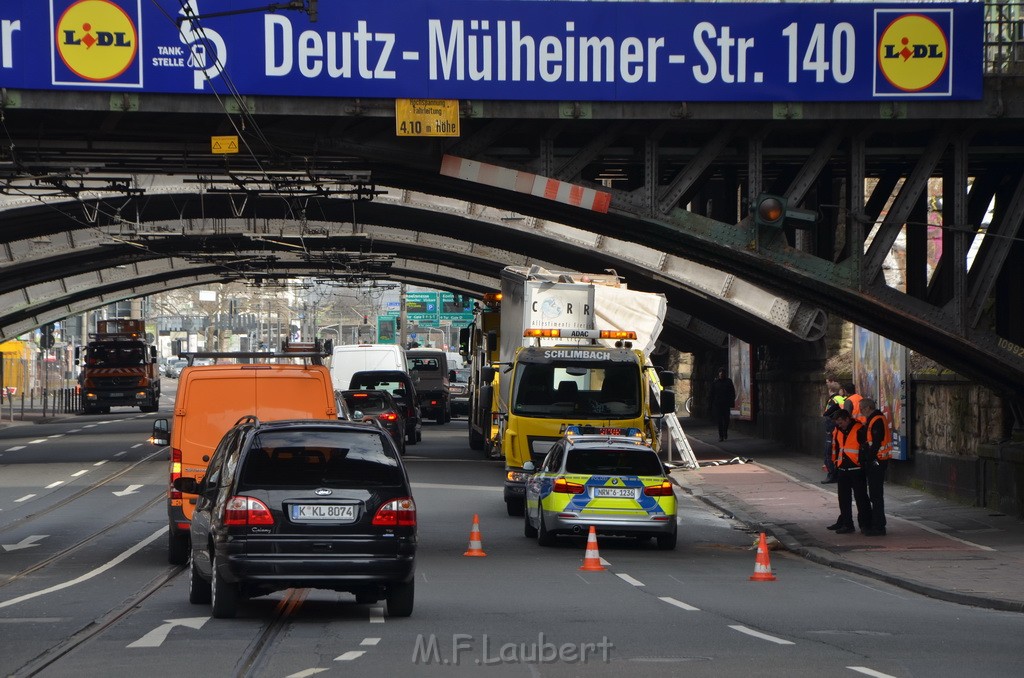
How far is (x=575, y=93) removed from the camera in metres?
20.3

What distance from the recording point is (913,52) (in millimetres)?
20984

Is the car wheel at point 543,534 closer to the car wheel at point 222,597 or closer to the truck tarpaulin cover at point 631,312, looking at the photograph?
the truck tarpaulin cover at point 631,312

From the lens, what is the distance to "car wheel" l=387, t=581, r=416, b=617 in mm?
12453

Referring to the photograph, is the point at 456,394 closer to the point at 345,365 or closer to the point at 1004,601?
the point at 345,365

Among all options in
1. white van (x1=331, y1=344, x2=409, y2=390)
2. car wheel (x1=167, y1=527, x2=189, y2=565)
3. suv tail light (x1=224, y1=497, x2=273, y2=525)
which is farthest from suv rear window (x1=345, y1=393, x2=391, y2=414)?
suv tail light (x1=224, y1=497, x2=273, y2=525)

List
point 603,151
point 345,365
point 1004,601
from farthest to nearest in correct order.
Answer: point 345,365 → point 603,151 → point 1004,601

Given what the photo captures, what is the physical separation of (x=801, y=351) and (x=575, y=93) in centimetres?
1868

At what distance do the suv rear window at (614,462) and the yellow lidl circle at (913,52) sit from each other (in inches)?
244

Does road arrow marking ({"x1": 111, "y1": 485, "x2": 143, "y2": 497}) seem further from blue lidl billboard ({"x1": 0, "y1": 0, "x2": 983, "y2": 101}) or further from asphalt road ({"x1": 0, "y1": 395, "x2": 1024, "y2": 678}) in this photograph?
blue lidl billboard ({"x1": 0, "y1": 0, "x2": 983, "y2": 101})

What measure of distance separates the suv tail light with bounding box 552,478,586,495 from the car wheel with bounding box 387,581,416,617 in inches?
271

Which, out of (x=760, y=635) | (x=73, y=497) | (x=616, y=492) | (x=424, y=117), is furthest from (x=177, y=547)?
(x=73, y=497)

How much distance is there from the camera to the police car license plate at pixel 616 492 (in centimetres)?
1928

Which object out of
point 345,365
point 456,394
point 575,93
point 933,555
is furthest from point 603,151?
point 456,394
